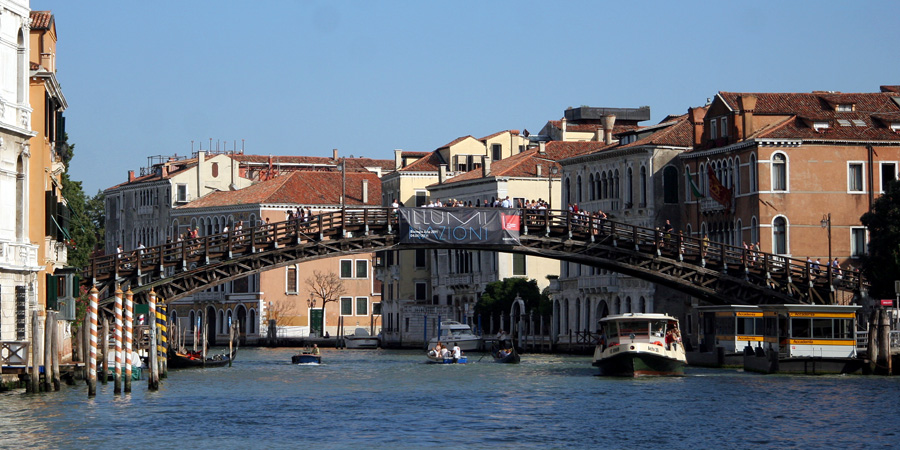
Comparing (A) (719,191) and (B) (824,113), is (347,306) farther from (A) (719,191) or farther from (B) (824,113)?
(B) (824,113)

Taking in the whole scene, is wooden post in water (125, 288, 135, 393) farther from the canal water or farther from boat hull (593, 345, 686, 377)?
boat hull (593, 345, 686, 377)

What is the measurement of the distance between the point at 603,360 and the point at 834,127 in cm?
1716

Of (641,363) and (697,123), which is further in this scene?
(697,123)

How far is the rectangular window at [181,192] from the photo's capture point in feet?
333

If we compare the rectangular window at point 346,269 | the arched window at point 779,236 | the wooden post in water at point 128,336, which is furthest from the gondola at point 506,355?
the rectangular window at point 346,269

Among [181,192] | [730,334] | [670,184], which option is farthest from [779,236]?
[181,192]

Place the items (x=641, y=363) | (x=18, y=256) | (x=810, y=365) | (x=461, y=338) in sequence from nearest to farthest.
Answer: (x=18, y=256)
(x=810, y=365)
(x=641, y=363)
(x=461, y=338)

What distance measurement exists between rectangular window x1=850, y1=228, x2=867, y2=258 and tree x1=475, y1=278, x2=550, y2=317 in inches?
727

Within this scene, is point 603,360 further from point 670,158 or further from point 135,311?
point 670,158

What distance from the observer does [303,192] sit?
94.1m

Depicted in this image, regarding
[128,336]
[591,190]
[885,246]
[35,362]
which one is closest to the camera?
[35,362]

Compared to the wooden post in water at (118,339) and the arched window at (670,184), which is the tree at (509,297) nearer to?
the arched window at (670,184)

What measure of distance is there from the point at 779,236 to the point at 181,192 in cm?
5019

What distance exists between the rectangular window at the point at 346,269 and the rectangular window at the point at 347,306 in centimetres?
128
